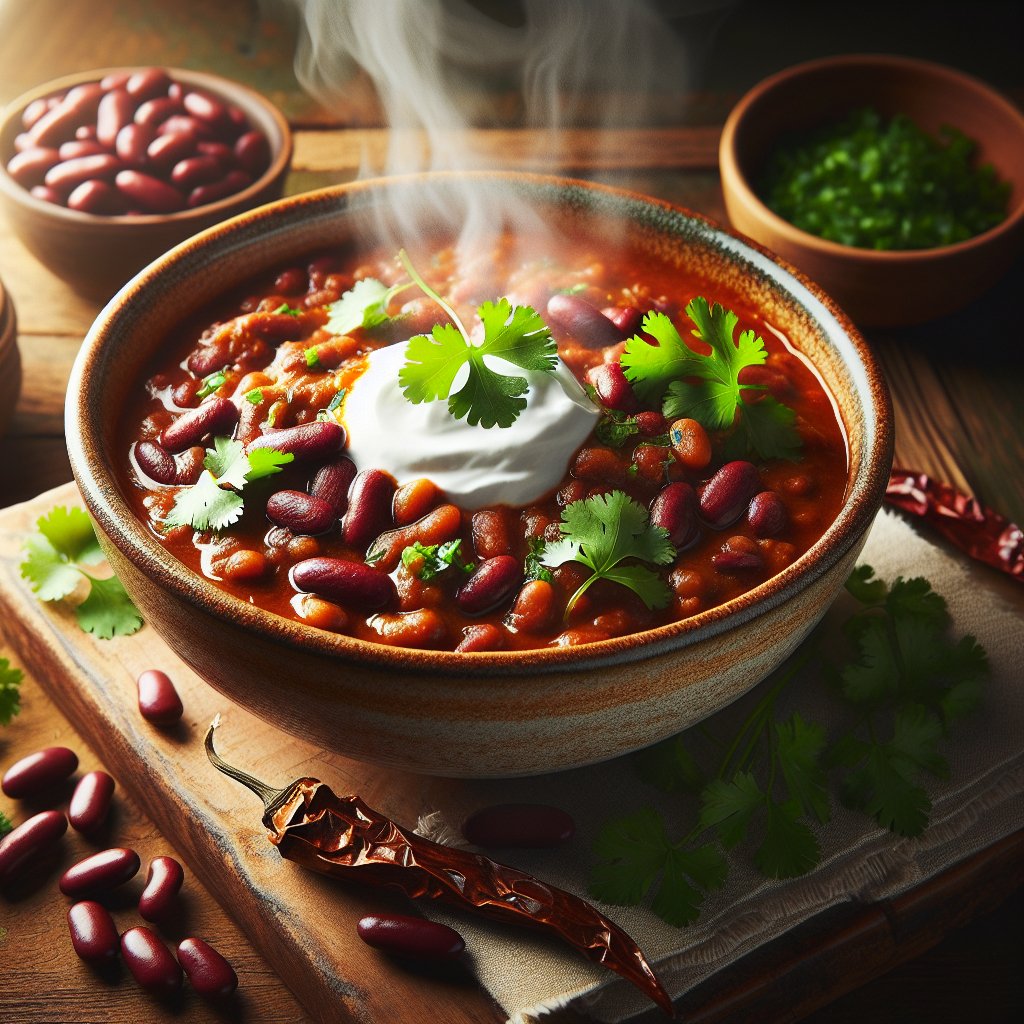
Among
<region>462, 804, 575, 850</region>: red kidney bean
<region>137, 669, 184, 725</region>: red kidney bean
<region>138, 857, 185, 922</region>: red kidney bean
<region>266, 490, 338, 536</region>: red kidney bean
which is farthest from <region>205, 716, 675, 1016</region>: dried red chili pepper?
<region>266, 490, 338, 536</region>: red kidney bean

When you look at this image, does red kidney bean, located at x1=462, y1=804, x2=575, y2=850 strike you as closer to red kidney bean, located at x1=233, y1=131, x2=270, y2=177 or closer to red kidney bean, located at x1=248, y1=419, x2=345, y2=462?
red kidney bean, located at x1=248, y1=419, x2=345, y2=462

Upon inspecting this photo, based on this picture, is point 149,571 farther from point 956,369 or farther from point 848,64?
point 848,64

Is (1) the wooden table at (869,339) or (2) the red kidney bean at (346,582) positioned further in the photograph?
(1) the wooden table at (869,339)

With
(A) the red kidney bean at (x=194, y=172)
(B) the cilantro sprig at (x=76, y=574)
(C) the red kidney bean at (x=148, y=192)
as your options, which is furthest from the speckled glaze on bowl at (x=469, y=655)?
(A) the red kidney bean at (x=194, y=172)

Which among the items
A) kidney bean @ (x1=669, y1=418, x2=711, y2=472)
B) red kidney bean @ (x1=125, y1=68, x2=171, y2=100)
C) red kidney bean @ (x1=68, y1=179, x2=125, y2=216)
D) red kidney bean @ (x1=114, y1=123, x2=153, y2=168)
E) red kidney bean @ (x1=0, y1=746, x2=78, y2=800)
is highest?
kidney bean @ (x1=669, y1=418, x2=711, y2=472)

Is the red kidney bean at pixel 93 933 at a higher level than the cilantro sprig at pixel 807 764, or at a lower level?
lower

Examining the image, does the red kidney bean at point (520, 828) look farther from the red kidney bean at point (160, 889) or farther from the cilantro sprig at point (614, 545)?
the red kidney bean at point (160, 889)

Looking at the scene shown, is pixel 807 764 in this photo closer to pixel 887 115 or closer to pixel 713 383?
pixel 713 383
